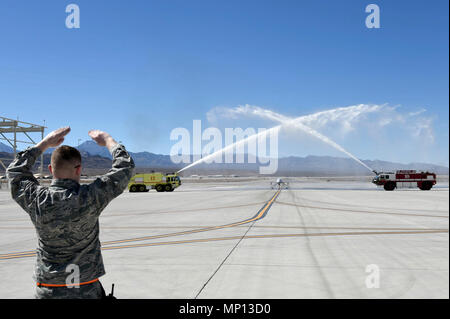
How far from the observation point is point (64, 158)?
2.65 m

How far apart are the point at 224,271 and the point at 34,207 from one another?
16.0 ft

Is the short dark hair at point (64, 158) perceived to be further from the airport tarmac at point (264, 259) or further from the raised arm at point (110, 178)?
the airport tarmac at point (264, 259)

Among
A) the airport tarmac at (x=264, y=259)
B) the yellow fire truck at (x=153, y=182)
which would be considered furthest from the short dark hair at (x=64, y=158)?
the yellow fire truck at (x=153, y=182)

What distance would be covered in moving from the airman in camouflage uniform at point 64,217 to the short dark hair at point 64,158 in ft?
0.08

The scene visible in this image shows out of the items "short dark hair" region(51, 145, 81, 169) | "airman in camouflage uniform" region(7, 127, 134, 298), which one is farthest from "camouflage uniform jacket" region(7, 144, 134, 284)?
"short dark hair" region(51, 145, 81, 169)

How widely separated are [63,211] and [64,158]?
0.45 metres

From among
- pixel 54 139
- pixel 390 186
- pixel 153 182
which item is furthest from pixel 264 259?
pixel 153 182

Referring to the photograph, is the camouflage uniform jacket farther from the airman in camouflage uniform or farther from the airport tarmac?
the airport tarmac

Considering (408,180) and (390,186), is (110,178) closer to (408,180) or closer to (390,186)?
(390,186)

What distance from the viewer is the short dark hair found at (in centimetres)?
262

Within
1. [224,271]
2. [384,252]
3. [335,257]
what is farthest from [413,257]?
[224,271]

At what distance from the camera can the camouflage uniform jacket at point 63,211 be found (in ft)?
8.38
